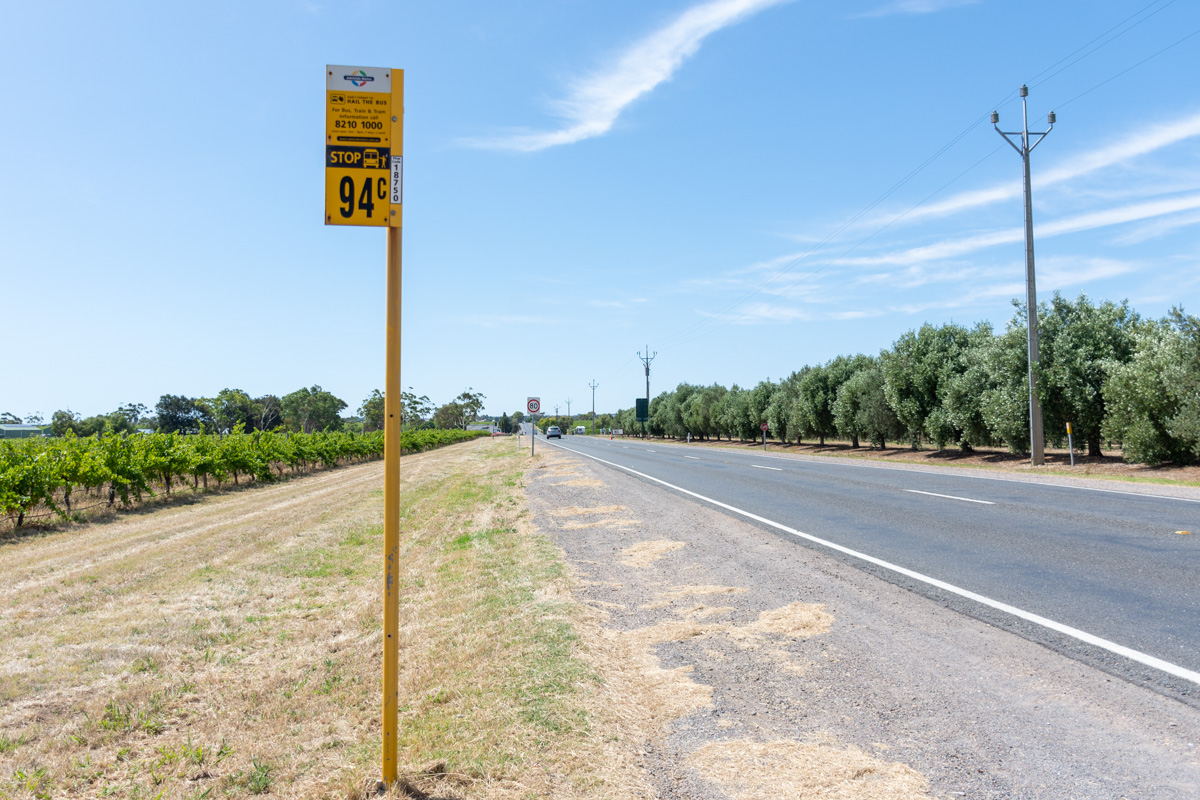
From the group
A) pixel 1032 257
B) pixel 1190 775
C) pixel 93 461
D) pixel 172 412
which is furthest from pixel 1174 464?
pixel 172 412

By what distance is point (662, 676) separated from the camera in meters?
4.45

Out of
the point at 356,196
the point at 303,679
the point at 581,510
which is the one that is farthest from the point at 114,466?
the point at 356,196

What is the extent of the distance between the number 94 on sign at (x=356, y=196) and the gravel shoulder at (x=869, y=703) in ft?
9.73

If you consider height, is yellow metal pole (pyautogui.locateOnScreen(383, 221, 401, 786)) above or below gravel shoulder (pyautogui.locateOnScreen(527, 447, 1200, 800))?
above

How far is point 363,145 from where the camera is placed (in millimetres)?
3303

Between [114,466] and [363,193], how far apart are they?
1817cm

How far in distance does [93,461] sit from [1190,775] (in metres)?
20.1

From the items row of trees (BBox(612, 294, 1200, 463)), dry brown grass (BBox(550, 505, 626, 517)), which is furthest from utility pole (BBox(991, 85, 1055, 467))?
dry brown grass (BBox(550, 505, 626, 517))

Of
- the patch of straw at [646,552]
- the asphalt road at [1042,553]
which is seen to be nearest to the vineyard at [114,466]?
the patch of straw at [646,552]

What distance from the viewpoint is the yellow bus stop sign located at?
10.7 ft

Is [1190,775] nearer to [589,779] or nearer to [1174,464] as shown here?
[589,779]

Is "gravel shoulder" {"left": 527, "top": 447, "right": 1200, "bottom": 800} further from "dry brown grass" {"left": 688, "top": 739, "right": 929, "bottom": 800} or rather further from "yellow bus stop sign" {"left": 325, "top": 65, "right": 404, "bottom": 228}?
"yellow bus stop sign" {"left": 325, "top": 65, "right": 404, "bottom": 228}

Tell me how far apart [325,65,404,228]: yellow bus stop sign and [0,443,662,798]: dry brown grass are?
2711 mm

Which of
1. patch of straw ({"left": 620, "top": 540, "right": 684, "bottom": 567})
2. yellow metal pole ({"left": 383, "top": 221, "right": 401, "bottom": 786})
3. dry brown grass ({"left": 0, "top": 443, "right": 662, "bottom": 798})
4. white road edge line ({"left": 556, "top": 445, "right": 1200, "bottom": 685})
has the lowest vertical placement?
dry brown grass ({"left": 0, "top": 443, "right": 662, "bottom": 798})
